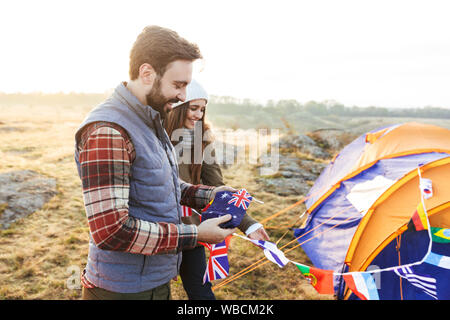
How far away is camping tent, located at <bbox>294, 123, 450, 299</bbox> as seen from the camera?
3.16 metres

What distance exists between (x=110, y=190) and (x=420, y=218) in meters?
3.13

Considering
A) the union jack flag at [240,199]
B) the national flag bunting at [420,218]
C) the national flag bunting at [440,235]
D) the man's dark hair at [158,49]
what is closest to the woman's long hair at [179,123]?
the union jack flag at [240,199]

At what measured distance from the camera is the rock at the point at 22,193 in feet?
17.6

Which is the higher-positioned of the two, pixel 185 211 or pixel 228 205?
pixel 228 205

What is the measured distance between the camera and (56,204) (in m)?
6.06

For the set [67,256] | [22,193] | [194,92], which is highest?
[194,92]

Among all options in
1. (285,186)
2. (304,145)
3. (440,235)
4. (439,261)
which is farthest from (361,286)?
(304,145)

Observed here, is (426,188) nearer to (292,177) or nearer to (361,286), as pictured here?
(361,286)

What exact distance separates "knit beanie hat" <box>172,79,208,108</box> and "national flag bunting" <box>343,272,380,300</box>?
6.57 ft

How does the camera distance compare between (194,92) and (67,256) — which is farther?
(67,256)

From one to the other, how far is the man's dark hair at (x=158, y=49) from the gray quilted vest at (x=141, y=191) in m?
0.17

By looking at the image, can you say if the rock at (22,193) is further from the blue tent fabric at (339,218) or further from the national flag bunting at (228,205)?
the blue tent fabric at (339,218)

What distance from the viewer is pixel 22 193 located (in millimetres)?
6059
